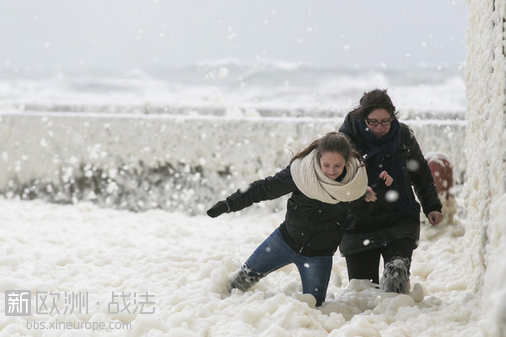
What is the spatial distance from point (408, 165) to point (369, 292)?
47 centimetres

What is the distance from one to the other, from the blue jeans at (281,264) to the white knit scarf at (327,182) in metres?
0.23

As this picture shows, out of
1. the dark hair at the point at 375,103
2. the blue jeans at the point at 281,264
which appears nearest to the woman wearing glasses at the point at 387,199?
the dark hair at the point at 375,103

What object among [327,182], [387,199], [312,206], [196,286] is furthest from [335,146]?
[196,286]

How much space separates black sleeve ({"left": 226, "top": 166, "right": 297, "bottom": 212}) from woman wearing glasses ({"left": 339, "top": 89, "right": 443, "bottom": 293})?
0.89ft

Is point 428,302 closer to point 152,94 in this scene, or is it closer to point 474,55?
point 474,55

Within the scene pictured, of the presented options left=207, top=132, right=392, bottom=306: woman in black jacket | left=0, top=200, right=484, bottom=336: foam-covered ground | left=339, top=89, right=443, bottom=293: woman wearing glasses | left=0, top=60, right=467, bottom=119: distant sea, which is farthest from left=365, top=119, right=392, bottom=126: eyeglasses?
left=0, top=60, right=467, bottom=119: distant sea

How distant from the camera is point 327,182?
163 cm

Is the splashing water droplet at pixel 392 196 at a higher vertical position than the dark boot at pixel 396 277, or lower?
higher

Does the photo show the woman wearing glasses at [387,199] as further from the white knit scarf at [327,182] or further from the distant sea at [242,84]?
the distant sea at [242,84]

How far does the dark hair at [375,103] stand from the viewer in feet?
5.74

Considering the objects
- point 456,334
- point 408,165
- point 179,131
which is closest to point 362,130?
point 408,165

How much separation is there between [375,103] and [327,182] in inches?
13.2

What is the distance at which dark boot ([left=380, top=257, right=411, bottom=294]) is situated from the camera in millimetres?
1776

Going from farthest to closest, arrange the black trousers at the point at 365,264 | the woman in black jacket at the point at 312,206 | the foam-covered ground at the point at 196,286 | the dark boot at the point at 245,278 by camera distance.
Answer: the black trousers at the point at 365,264, the dark boot at the point at 245,278, the woman in black jacket at the point at 312,206, the foam-covered ground at the point at 196,286
